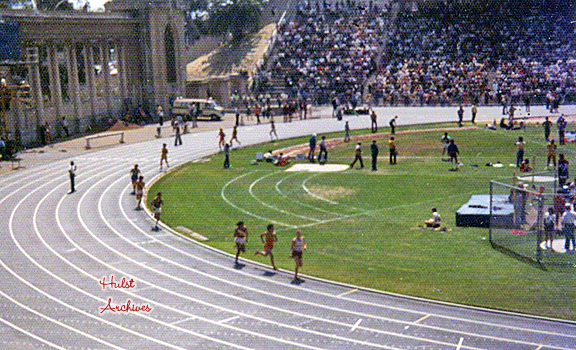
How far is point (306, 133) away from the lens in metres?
50.6

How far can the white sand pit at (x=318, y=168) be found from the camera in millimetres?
36094

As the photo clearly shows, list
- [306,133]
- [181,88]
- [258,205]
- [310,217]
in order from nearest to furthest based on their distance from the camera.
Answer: [310,217] → [258,205] → [306,133] → [181,88]

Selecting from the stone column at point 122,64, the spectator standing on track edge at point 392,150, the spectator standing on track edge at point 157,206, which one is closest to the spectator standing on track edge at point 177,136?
the spectator standing on track edge at point 392,150

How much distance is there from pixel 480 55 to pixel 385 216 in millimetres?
39407

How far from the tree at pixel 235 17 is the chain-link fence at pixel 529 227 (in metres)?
57.2

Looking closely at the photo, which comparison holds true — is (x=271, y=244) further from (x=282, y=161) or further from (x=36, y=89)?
(x=36, y=89)

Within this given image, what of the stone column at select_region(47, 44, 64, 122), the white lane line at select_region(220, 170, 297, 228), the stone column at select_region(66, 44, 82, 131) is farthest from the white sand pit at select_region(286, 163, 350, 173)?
the stone column at select_region(66, 44, 82, 131)

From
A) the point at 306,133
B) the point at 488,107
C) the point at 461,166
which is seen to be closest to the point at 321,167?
the point at 461,166

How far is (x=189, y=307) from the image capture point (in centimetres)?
1845

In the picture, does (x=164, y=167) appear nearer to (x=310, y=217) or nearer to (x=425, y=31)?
(x=310, y=217)

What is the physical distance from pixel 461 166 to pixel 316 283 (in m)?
17.1

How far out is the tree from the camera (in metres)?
76.8

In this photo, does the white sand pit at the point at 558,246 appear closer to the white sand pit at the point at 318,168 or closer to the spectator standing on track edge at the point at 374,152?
the spectator standing on track edge at the point at 374,152

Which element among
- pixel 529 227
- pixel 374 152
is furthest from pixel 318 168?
pixel 529 227
